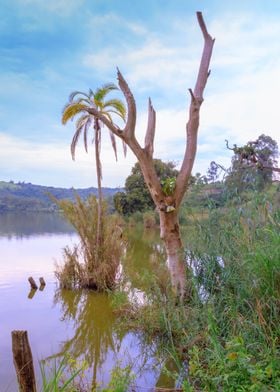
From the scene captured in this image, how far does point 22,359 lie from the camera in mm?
2908

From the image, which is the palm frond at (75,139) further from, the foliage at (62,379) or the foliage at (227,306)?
the foliage at (62,379)

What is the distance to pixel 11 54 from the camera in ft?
36.2

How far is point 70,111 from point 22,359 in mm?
7657

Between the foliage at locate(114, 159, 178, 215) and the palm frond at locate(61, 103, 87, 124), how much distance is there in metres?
22.4

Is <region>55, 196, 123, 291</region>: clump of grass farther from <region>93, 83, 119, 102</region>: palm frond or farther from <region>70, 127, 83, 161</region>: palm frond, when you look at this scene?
<region>93, 83, 119, 102</region>: palm frond

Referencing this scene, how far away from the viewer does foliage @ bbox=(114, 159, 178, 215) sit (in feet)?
108

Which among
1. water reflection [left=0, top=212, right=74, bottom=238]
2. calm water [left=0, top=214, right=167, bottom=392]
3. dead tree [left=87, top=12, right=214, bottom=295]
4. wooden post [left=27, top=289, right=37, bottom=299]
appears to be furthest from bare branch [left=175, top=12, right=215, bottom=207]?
water reflection [left=0, top=212, right=74, bottom=238]

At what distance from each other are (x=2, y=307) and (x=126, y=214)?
86.7ft

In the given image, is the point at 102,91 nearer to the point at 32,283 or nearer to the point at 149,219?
the point at 32,283

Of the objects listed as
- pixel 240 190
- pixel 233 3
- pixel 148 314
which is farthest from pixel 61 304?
pixel 233 3

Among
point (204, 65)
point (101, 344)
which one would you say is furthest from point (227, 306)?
point (204, 65)

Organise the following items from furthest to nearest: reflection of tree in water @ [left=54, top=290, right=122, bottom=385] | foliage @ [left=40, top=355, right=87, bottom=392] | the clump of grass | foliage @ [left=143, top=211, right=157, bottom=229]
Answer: foliage @ [left=143, top=211, right=157, bottom=229] → the clump of grass → reflection of tree in water @ [left=54, top=290, right=122, bottom=385] → foliage @ [left=40, top=355, right=87, bottom=392]

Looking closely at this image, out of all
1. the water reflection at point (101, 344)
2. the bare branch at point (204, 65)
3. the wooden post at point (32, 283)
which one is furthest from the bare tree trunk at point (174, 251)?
the wooden post at point (32, 283)

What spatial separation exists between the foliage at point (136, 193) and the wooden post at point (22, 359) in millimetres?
29358
